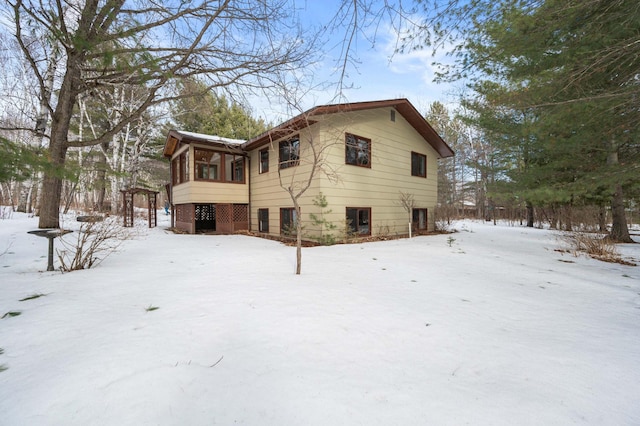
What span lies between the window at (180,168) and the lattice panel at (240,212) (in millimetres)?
2528

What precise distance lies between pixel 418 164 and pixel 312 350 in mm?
12316

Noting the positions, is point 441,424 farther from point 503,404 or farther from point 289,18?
point 289,18

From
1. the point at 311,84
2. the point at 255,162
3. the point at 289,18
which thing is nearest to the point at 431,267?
the point at 311,84

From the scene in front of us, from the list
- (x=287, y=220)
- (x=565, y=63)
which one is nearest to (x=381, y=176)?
(x=287, y=220)

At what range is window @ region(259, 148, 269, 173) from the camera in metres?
11.2

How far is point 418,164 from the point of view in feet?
41.7

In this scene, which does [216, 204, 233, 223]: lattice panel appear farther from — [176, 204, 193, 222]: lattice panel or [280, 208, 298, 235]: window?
[280, 208, 298, 235]: window

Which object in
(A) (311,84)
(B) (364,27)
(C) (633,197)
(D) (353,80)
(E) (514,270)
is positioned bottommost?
(E) (514,270)

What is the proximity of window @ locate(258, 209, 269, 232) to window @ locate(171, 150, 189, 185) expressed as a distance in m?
3.67

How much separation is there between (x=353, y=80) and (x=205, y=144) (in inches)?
388

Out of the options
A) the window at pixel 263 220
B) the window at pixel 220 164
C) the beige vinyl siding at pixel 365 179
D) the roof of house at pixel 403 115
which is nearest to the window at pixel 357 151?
the beige vinyl siding at pixel 365 179

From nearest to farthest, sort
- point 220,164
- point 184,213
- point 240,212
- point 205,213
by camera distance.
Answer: point 220,164 → point 240,212 → point 184,213 → point 205,213

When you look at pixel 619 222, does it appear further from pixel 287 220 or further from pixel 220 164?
pixel 220 164

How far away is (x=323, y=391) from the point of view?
1.62 meters
